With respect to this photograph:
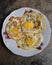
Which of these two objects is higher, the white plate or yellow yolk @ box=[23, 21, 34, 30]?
yellow yolk @ box=[23, 21, 34, 30]

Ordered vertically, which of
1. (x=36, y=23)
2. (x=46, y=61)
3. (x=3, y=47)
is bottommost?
(x=46, y=61)

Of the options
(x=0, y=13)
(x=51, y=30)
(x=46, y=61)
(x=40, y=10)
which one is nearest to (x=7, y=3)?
(x=0, y=13)

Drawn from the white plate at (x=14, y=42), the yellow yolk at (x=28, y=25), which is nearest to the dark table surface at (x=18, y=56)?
the white plate at (x=14, y=42)

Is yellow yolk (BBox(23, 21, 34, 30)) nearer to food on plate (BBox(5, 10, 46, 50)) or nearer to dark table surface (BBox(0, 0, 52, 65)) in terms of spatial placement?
food on plate (BBox(5, 10, 46, 50))

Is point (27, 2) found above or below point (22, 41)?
above

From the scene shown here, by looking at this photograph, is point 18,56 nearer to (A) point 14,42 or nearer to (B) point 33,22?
(A) point 14,42

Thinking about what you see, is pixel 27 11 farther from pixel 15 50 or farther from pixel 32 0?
pixel 15 50

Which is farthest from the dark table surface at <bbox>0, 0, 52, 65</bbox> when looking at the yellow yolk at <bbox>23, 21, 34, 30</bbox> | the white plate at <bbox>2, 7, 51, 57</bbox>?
the yellow yolk at <bbox>23, 21, 34, 30</bbox>

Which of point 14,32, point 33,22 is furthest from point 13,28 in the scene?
point 33,22
